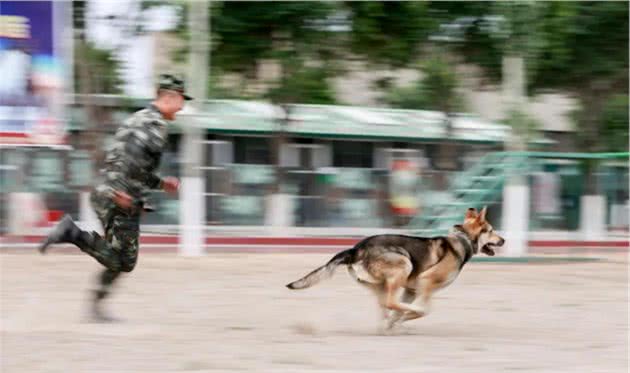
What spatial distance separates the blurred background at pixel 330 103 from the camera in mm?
15211

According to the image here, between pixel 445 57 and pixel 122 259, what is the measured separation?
35.5 ft

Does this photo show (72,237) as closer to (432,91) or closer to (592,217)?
(592,217)

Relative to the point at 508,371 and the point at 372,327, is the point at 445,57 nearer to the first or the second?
the point at 372,327

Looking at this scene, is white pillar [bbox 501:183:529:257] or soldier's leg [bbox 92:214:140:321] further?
white pillar [bbox 501:183:529:257]

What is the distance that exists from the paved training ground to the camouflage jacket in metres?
1.01

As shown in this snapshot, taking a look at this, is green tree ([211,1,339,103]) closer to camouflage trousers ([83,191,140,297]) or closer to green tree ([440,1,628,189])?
green tree ([440,1,628,189])

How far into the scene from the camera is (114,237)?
7.36 metres

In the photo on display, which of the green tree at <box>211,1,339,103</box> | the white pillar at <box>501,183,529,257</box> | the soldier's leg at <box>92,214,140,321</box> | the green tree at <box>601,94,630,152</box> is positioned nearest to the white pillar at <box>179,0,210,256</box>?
the green tree at <box>211,1,339,103</box>

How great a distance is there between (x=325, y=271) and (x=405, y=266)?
59 centimetres

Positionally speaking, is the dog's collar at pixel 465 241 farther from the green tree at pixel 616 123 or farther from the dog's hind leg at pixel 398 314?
the green tree at pixel 616 123

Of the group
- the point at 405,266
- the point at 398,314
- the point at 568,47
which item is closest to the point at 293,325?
the point at 398,314

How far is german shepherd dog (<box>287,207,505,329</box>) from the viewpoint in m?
7.39

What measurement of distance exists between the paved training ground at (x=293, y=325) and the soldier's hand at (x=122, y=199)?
0.89 metres

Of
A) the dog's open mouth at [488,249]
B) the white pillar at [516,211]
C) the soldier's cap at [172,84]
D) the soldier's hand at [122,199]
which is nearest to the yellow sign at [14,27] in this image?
the white pillar at [516,211]
